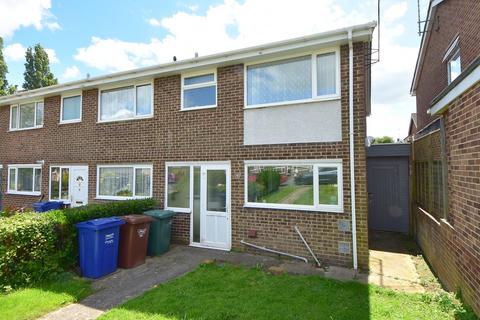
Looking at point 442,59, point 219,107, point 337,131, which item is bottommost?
point 337,131

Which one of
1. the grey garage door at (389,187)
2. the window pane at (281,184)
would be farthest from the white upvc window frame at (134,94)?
the grey garage door at (389,187)

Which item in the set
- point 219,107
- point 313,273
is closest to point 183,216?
point 219,107

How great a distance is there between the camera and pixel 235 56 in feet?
24.2

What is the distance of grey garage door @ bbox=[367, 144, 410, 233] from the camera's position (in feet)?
33.9

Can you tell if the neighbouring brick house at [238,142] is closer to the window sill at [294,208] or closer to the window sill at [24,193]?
the window sill at [294,208]

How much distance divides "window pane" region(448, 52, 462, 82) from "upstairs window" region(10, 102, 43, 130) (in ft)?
47.7

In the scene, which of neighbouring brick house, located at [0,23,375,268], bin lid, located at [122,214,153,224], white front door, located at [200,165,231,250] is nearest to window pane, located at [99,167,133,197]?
neighbouring brick house, located at [0,23,375,268]

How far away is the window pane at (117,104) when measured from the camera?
949 centimetres

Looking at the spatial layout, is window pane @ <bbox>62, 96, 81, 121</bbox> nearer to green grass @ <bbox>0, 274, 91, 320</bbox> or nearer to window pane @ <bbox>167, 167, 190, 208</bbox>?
window pane @ <bbox>167, 167, 190, 208</bbox>

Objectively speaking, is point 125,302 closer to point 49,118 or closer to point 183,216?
point 183,216

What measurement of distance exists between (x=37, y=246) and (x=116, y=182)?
13.7 feet

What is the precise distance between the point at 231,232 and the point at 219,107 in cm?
333

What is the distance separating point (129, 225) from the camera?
21.7 feet

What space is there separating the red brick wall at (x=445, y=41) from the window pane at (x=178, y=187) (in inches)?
306
